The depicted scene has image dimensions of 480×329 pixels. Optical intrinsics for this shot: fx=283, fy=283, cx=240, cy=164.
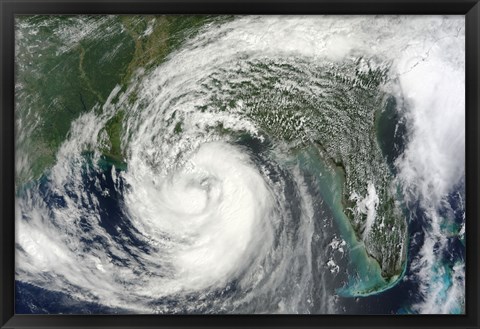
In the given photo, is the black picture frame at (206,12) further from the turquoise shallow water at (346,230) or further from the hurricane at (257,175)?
the turquoise shallow water at (346,230)

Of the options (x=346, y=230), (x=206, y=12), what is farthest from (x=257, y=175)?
(x=206, y=12)

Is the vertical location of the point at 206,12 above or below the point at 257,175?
above

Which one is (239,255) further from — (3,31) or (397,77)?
(3,31)

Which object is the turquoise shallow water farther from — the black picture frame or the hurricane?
the black picture frame

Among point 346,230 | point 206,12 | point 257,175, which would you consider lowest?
point 346,230

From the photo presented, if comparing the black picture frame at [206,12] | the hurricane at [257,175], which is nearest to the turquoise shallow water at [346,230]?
the hurricane at [257,175]

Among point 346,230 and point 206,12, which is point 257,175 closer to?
point 346,230

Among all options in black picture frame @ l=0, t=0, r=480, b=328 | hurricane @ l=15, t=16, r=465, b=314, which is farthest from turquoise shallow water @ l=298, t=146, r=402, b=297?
black picture frame @ l=0, t=0, r=480, b=328
